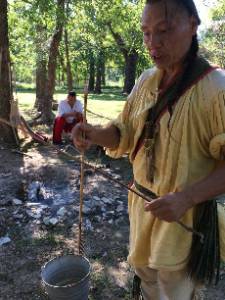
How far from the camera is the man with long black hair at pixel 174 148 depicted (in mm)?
1736

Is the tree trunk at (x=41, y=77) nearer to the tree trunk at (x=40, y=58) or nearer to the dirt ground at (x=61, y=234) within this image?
the tree trunk at (x=40, y=58)

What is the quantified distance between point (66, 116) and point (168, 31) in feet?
25.0

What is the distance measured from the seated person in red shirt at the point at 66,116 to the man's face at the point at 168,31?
7422 mm

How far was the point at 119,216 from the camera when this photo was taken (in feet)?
17.5

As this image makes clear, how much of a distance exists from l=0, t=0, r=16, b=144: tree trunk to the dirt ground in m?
1.38

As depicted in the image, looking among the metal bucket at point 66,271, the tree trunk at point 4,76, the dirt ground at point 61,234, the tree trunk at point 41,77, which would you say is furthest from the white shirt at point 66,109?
the metal bucket at point 66,271

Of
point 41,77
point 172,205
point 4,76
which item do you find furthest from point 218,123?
point 41,77

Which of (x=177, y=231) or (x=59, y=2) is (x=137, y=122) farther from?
(x=59, y=2)

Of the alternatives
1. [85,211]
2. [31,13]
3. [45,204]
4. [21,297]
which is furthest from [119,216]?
[31,13]

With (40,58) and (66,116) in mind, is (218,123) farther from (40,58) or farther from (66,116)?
(40,58)

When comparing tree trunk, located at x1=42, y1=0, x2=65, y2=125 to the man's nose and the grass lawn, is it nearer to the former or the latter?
the grass lawn

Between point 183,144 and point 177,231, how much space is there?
1.51 feet

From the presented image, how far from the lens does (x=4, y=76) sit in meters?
8.44

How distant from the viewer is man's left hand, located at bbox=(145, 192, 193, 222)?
171 cm
